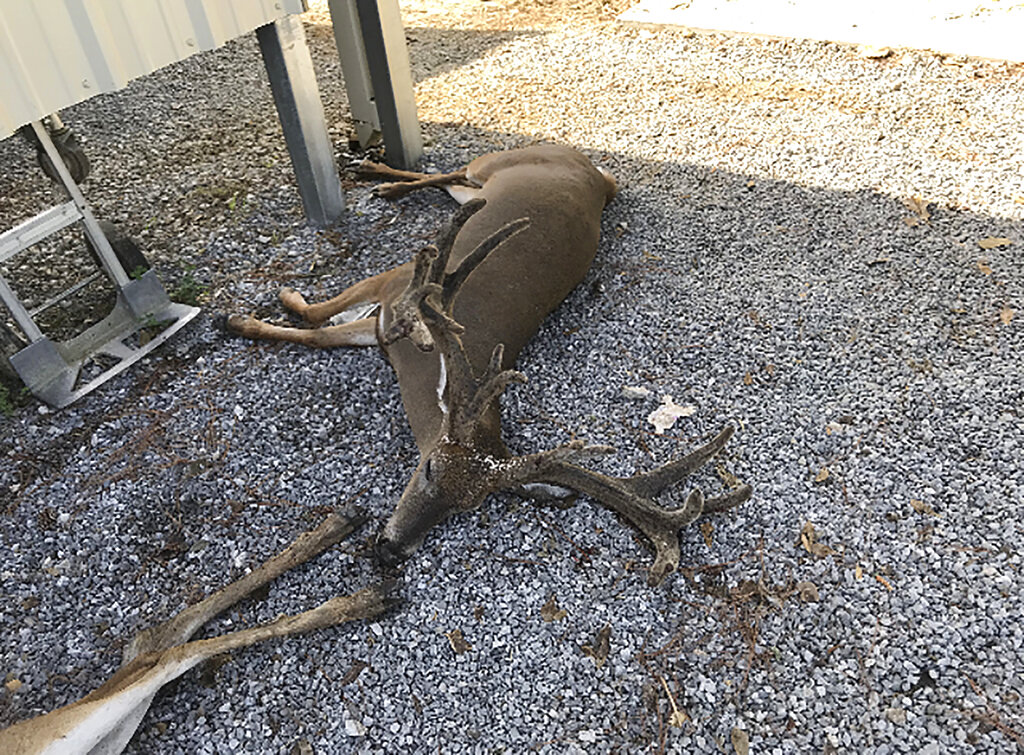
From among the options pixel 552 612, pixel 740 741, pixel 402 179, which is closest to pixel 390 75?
pixel 402 179

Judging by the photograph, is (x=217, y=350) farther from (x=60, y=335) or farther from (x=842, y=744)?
(x=842, y=744)

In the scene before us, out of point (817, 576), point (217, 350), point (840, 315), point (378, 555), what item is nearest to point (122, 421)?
point (217, 350)

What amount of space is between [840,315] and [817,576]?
1.65 meters

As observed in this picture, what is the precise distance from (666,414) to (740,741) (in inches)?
56.9

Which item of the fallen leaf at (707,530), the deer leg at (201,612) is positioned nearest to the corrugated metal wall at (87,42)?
the deer leg at (201,612)

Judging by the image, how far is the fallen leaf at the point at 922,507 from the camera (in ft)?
9.97

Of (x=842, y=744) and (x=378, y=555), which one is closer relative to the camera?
(x=842, y=744)

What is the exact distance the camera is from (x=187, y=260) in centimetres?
454

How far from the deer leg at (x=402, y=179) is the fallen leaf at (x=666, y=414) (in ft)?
6.89

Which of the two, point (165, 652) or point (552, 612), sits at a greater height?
point (165, 652)

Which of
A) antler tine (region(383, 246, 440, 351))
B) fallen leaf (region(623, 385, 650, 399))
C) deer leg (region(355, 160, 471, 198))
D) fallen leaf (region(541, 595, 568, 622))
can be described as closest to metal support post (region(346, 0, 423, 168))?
deer leg (region(355, 160, 471, 198))

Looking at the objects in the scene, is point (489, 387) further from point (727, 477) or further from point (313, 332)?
point (313, 332)

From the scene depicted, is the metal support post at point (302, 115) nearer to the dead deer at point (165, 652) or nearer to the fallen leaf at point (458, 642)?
the dead deer at point (165, 652)

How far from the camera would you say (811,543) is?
2.98 meters
